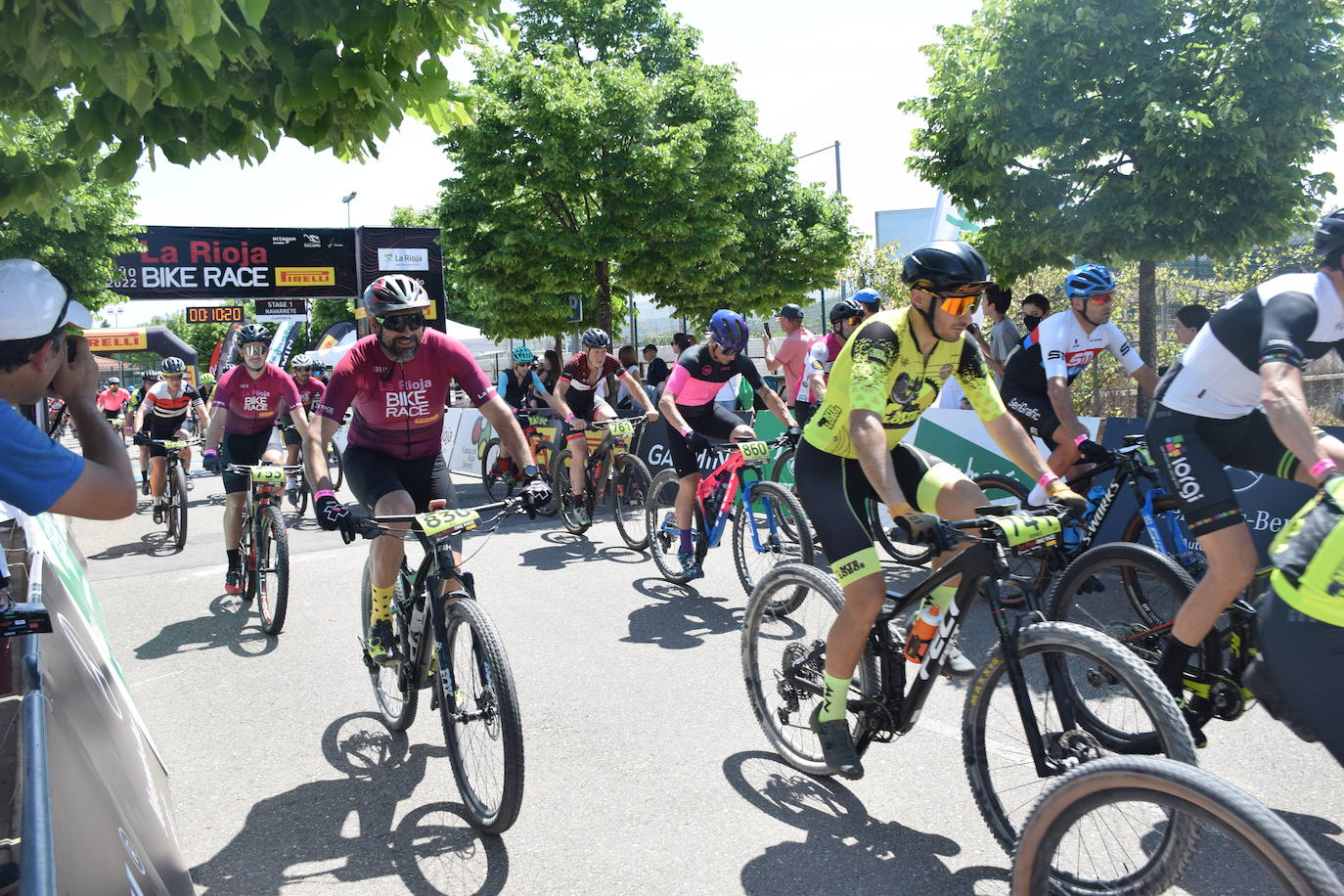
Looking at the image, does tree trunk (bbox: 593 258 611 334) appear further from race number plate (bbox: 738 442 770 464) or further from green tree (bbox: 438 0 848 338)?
race number plate (bbox: 738 442 770 464)

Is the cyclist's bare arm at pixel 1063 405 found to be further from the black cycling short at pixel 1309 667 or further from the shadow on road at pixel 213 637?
the shadow on road at pixel 213 637

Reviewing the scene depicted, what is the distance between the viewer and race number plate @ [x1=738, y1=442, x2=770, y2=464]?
21.9 feet

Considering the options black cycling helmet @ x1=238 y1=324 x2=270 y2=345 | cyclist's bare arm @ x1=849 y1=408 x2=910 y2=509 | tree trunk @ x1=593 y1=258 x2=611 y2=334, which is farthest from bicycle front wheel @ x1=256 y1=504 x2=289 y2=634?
tree trunk @ x1=593 y1=258 x2=611 y2=334

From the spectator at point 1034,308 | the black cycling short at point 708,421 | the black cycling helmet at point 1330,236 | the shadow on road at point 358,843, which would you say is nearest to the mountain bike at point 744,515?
the black cycling short at point 708,421

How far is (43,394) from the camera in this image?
2783 millimetres

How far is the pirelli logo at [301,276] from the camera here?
83.7 feet

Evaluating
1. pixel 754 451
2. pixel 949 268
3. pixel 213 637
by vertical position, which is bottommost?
pixel 213 637

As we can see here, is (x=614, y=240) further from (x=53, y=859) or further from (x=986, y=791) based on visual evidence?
(x=53, y=859)

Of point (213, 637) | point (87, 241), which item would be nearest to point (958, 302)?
point (213, 637)

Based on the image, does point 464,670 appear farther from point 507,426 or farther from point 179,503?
point 179,503

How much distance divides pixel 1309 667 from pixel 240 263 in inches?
1057

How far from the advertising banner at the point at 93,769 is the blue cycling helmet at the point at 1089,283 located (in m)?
5.90

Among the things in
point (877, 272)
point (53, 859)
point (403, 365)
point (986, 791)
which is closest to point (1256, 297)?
point (986, 791)

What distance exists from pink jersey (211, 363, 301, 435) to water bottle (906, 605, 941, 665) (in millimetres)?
6076
